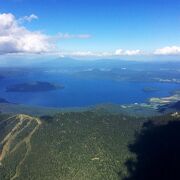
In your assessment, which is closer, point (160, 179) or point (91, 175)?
point (160, 179)

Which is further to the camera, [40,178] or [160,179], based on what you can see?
[40,178]

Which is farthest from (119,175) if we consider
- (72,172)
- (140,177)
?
(72,172)

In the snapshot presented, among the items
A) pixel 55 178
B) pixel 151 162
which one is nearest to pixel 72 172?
pixel 55 178

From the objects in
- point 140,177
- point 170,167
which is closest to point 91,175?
point 140,177

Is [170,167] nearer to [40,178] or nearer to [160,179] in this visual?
[160,179]

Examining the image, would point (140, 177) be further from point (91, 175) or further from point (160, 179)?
point (91, 175)

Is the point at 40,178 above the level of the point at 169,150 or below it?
below

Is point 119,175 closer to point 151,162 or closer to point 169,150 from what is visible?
point 151,162
